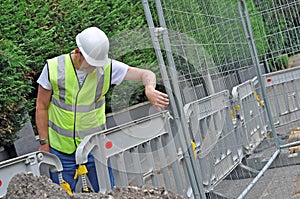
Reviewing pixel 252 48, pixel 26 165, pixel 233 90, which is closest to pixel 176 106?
pixel 26 165

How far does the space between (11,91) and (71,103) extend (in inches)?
52.0

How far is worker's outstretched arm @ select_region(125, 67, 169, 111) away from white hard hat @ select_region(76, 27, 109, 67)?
41 cm

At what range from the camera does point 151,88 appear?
17.2 feet

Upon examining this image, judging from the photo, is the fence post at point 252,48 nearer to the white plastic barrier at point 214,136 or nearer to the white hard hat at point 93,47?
the white plastic barrier at point 214,136

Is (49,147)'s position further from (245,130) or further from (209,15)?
(245,130)

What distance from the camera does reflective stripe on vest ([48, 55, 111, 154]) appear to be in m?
5.51

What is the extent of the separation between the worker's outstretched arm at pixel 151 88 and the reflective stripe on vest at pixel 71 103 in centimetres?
22

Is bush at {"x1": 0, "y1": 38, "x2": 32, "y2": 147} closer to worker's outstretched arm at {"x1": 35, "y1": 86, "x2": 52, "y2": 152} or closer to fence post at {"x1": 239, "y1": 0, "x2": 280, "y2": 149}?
worker's outstretched arm at {"x1": 35, "y1": 86, "x2": 52, "y2": 152}

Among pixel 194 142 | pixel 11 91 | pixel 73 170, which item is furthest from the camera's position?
pixel 11 91

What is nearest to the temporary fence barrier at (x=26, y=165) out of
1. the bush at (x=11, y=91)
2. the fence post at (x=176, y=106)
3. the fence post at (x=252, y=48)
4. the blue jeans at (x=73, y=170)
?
the blue jeans at (x=73, y=170)

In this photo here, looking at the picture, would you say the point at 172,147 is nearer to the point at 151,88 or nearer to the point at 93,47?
the point at 151,88

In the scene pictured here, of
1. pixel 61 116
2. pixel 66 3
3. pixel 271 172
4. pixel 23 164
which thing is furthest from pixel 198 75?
pixel 66 3

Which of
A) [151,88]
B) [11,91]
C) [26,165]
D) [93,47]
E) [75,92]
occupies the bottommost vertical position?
[26,165]

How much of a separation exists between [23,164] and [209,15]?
278 cm
